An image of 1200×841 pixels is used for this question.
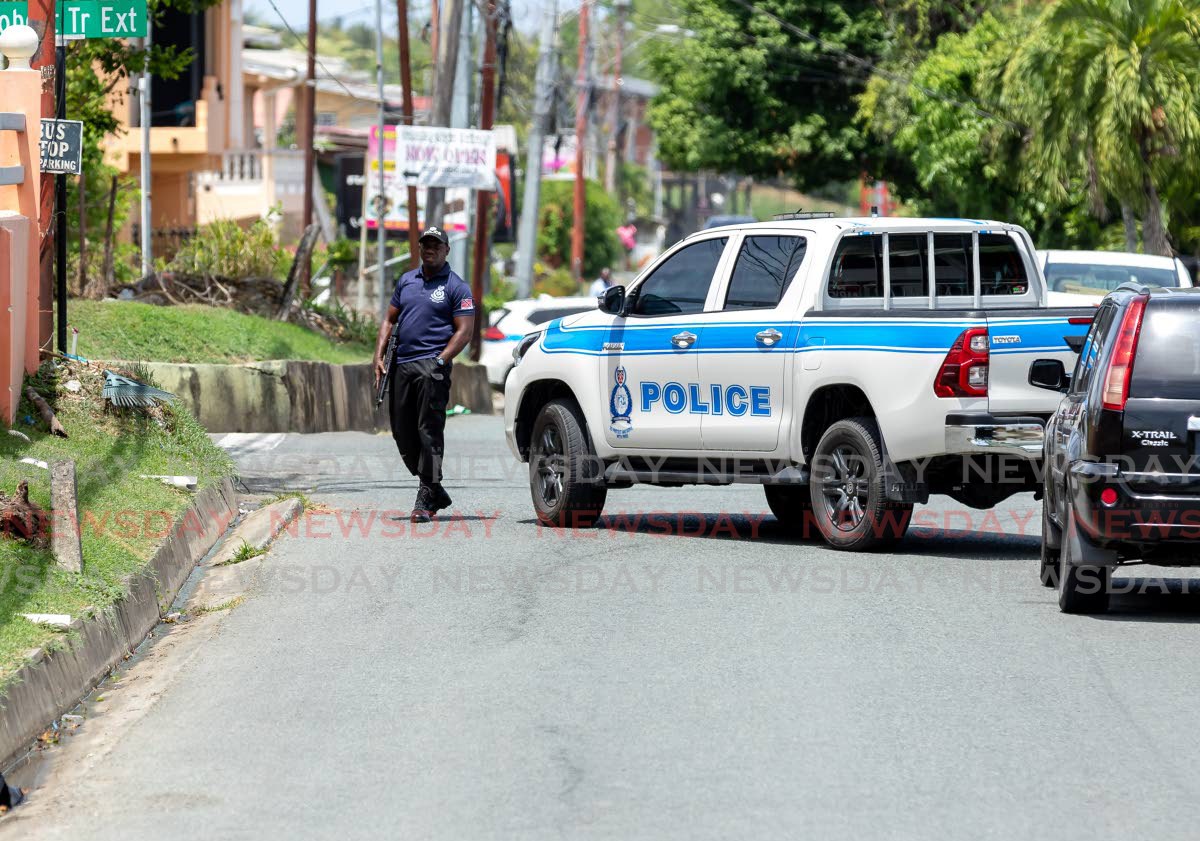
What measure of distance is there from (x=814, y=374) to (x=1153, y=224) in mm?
16493

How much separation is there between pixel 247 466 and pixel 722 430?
20.8ft

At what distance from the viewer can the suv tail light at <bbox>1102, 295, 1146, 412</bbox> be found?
9195 mm

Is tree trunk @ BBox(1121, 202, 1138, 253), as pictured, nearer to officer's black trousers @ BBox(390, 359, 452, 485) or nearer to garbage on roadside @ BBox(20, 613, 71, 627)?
officer's black trousers @ BBox(390, 359, 452, 485)

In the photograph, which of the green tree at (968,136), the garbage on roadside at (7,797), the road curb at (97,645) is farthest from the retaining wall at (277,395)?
the green tree at (968,136)

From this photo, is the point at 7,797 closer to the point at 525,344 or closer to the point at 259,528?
the point at 259,528

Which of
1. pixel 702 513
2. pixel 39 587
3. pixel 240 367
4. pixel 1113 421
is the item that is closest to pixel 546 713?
pixel 39 587

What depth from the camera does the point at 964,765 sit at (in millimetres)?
6738

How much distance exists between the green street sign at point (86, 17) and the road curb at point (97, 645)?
→ 4.07 metres

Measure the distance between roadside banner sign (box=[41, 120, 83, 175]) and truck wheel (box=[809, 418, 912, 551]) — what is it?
6247 millimetres

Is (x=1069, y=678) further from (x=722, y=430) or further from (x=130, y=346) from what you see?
(x=130, y=346)

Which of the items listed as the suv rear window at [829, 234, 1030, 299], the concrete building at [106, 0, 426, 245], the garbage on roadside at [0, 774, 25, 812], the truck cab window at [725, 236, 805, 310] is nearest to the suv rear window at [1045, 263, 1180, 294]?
the suv rear window at [829, 234, 1030, 299]

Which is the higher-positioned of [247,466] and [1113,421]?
[1113,421]

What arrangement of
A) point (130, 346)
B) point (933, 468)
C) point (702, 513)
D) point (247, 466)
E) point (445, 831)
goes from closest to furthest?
point (445, 831) → point (933, 468) → point (702, 513) → point (247, 466) → point (130, 346)

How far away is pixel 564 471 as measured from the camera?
13.4m
